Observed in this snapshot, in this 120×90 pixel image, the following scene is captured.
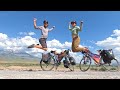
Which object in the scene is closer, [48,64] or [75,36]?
[75,36]

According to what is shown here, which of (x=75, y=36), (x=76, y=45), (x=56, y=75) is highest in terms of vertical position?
(x=75, y=36)

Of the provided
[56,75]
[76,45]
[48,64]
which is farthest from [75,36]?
[48,64]

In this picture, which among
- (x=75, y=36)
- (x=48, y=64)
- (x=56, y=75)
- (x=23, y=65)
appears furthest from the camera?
(x=48, y=64)

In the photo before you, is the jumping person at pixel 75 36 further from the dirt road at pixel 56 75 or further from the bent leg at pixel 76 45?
the dirt road at pixel 56 75

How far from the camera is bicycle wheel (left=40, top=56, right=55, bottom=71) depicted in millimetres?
9102

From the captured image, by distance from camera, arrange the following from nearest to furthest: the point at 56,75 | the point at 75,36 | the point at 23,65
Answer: the point at 56,75, the point at 75,36, the point at 23,65

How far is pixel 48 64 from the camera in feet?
30.6

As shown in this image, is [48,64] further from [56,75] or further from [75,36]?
[75,36]

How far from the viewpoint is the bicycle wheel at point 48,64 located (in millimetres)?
9102

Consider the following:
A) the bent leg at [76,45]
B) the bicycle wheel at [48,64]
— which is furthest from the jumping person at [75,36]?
the bicycle wheel at [48,64]

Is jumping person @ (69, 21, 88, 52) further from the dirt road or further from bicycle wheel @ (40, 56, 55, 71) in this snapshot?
bicycle wheel @ (40, 56, 55, 71)

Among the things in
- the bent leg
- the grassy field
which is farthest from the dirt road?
the bent leg
